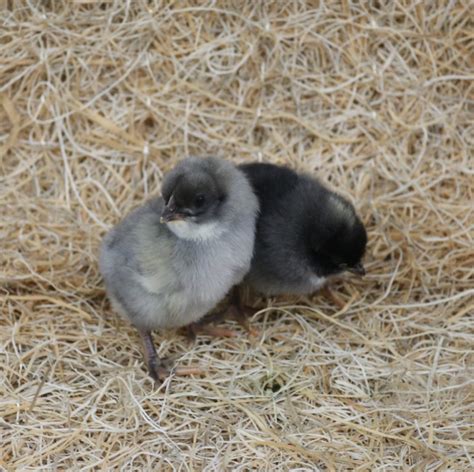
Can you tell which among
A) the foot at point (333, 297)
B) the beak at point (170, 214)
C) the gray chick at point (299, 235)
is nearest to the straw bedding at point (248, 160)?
the foot at point (333, 297)

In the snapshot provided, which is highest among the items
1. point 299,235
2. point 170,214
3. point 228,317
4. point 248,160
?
point 170,214

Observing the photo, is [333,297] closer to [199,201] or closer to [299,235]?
[299,235]

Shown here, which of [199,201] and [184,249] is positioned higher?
[199,201]

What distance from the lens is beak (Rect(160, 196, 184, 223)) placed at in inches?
124

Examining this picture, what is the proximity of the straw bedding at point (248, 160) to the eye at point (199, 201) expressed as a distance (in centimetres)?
78

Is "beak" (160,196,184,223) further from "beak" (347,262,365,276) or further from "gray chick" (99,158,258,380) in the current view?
"beak" (347,262,365,276)

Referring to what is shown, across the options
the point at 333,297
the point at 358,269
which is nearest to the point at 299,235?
the point at 358,269

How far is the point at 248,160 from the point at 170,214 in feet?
4.22

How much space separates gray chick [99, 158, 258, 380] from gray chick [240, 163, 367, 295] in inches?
8.1

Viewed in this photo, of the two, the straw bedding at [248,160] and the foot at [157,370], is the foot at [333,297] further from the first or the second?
the foot at [157,370]

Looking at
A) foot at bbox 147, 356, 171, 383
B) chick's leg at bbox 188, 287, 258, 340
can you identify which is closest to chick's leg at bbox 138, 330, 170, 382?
foot at bbox 147, 356, 171, 383

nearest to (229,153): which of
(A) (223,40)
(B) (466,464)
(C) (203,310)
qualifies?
(A) (223,40)

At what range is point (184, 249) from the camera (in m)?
3.27

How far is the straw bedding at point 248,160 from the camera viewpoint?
10.9 feet
